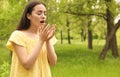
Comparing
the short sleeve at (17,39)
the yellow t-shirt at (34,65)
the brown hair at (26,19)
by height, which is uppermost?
the brown hair at (26,19)

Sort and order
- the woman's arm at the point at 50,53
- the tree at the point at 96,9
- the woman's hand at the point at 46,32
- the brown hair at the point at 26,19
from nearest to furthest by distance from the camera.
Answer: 1. the woman's hand at the point at 46,32
2. the woman's arm at the point at 50,53
3. the brown hair at the point at 26,19
4. the tree at the point at 96,9

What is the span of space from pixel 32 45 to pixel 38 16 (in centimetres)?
27

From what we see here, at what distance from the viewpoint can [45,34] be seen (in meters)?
3.14

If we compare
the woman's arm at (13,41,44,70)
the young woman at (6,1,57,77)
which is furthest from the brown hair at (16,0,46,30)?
the woman's arm at (13,41,44,70)

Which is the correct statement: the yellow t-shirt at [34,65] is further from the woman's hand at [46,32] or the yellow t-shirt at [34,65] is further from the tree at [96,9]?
the tree at [96,9]

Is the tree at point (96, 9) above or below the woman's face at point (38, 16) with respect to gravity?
below

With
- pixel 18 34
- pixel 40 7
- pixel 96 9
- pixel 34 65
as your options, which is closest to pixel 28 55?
pixel 34 65

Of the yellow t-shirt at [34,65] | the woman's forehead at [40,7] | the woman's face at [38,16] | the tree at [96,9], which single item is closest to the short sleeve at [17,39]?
the yellow t-shirt at [34,65]

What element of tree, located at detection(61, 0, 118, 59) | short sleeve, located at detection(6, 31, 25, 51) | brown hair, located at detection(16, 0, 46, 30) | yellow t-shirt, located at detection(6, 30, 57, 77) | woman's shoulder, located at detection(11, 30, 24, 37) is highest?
brown hair, located at detection(16, 0, 46, 30)

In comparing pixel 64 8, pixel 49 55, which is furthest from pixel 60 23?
pixel 49 55

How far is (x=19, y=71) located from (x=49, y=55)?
0.30m

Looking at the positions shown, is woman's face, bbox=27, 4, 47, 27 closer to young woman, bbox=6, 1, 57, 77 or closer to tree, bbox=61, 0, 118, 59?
young woman, bbox=6, 1, 57, 77

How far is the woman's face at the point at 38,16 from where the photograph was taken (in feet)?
10.8

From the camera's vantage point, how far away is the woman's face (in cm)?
→ 328
